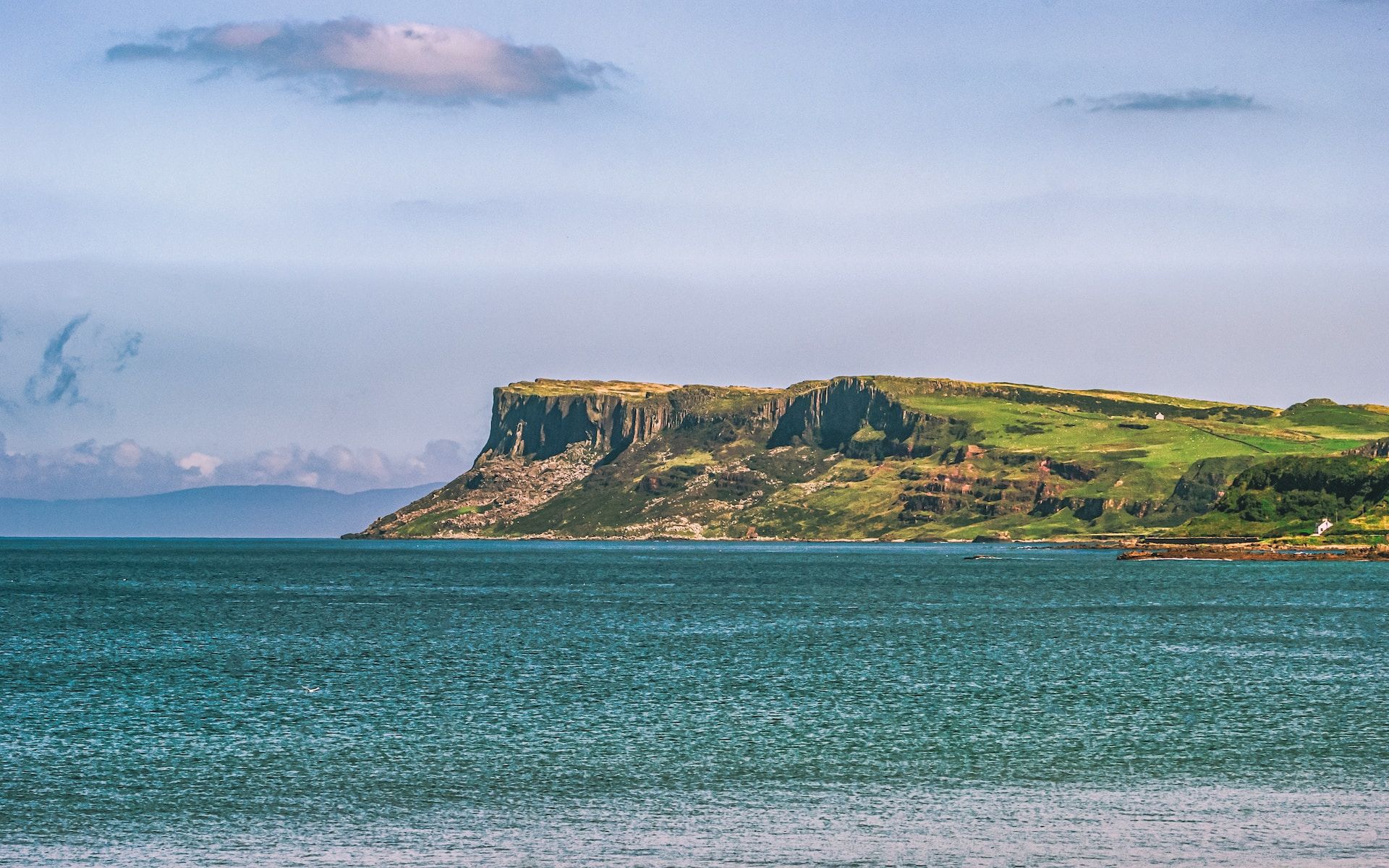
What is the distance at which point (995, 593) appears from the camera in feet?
551

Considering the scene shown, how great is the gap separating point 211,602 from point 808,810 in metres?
121

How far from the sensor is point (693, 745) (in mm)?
53281

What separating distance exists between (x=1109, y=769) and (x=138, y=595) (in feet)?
457

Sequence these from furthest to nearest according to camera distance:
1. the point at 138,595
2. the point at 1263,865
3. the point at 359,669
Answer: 1. the point at 138,595
2. the point at 359,669
3. the point at 1263,865

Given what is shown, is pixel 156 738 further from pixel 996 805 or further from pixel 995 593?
pixel 995 593

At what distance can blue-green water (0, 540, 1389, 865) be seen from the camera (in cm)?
3734

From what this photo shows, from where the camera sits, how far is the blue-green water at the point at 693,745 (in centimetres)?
3734

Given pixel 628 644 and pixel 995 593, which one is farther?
pixel 995 593

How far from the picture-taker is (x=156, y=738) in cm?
5431

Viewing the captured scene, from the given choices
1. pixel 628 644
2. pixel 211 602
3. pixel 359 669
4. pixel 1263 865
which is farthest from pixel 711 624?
pixel 1263 865

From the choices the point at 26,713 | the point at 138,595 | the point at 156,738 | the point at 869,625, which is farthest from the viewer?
the point at 138,595

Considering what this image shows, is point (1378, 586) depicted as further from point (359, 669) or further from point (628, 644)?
point (359, 669)

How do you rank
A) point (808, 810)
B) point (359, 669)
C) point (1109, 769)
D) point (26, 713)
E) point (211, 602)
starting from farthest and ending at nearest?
point (211, 602) → point (359, 669) → point (26, 713) → point (1109, 769) → point (808, 810)

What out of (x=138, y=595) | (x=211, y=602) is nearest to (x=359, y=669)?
(x=211, y=602)
